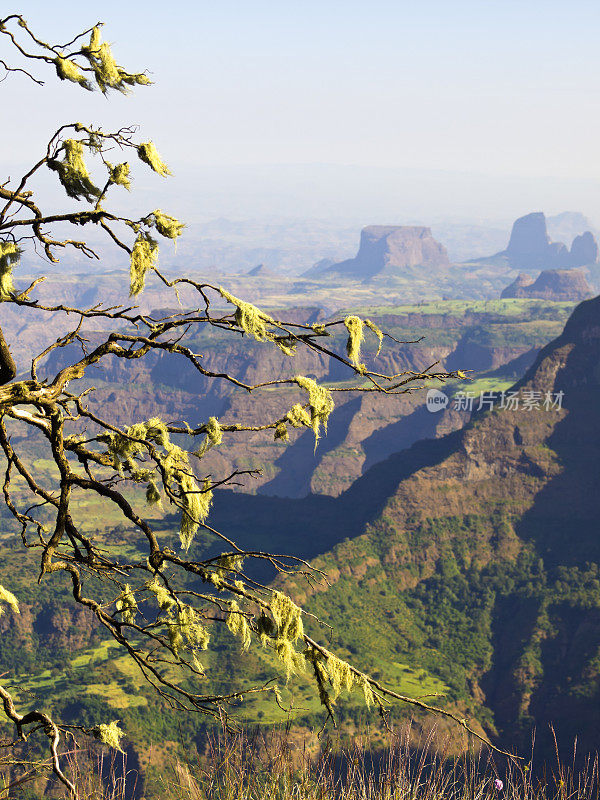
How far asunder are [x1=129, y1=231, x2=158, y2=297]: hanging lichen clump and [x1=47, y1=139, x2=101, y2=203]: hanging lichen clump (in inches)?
47.1

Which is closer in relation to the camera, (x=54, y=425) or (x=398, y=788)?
(x=54, y=425)

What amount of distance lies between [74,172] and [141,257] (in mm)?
1859

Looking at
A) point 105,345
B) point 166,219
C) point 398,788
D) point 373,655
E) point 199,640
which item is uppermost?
point 166,219

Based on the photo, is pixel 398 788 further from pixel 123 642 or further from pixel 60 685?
pixel 60 685

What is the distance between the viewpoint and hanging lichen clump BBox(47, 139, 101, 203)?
13422mm

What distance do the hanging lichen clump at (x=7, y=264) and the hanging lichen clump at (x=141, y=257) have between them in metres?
2.17

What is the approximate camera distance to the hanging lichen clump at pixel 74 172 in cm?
1342

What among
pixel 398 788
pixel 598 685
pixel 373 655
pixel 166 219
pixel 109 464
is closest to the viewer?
pixel 166 219

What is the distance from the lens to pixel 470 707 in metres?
187

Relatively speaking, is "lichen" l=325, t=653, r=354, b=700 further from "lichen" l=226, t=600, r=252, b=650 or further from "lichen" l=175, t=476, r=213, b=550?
"lichen" l=175, t=476, r=213, b=550

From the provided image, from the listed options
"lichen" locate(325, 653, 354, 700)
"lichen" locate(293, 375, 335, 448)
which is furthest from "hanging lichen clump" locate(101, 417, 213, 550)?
"lichen" locate(325, 653, 354, 700)

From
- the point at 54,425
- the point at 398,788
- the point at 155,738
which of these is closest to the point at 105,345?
the point at 54,425

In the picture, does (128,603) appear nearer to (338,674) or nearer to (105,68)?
(338,674)

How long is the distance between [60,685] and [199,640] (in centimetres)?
20111
